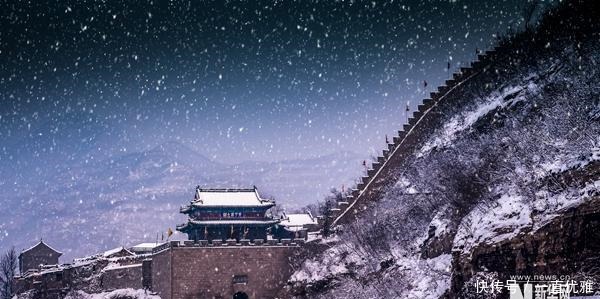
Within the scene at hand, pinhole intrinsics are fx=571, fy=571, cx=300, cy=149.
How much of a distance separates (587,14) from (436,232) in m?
16.6

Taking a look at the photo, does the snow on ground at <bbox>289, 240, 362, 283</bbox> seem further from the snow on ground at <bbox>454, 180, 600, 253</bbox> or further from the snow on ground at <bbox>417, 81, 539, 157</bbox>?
the snow on ground at <bbox>454, 180, 600, 253</bbox>

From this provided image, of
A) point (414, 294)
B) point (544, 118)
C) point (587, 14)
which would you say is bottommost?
point (414, 294)

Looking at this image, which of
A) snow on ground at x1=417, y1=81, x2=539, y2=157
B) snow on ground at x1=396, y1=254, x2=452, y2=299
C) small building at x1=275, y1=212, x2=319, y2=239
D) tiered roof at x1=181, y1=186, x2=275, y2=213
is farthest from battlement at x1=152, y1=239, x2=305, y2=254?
snow on ground at x1=396, y1=254, x2=452, y2=299

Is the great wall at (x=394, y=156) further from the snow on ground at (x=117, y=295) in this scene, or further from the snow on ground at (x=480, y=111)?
the snow on ground at (x=117, y=295)

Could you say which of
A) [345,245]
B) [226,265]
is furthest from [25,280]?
[345,245]

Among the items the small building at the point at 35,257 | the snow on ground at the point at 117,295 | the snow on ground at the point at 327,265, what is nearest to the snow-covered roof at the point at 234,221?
the snow on ground at the point at 327,265

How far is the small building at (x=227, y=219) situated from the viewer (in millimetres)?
51625

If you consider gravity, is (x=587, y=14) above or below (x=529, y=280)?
above

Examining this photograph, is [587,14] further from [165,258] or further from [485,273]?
[165,258]

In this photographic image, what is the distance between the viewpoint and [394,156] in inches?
1772

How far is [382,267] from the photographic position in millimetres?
34719

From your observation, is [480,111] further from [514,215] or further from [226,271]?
[226,271]

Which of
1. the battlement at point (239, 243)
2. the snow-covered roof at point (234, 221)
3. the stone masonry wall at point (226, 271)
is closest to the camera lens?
the stone masonry wall at point (226, 271)

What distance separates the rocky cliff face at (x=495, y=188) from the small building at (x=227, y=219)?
7.97 meters
